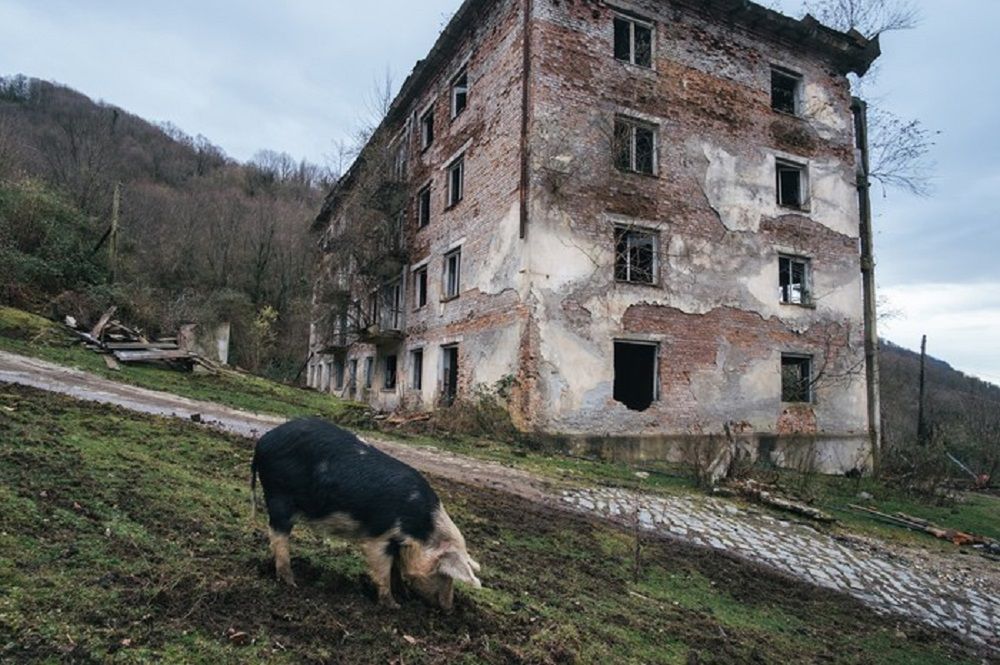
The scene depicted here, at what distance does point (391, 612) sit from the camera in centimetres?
365

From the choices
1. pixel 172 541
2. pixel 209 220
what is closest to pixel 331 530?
pixel 172 541

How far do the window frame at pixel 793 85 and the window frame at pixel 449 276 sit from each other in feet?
35.3

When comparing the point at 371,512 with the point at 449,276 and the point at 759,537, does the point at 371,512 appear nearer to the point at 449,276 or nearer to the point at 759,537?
the point at 759,537

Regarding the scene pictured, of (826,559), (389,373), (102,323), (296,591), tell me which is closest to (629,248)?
(826,559)

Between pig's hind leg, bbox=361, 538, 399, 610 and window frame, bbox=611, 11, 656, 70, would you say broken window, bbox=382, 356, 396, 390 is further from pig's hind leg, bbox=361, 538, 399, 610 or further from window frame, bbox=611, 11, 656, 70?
pig's hind leg, bbox=361, 538, 399, 610

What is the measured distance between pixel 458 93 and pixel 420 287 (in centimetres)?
650

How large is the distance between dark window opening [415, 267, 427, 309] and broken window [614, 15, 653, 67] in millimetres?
9139

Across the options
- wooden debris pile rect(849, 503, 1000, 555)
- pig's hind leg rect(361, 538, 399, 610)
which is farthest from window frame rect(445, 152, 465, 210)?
pig's hind leg rect(361, 538, 399, 610)

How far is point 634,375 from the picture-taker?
18016 mm

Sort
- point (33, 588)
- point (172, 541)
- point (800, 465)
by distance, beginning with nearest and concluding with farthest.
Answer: point (33, 588) < point (172, 541) < point (800, 465)

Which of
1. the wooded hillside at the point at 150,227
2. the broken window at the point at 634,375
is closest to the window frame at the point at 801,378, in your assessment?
the broken window at the point at 634,375

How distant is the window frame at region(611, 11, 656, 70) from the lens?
16.5 metres

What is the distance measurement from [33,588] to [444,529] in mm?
2117

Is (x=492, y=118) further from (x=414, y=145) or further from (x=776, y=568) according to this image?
(x=776, y=568)
